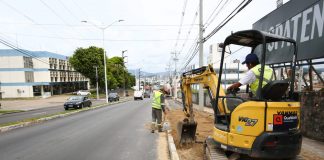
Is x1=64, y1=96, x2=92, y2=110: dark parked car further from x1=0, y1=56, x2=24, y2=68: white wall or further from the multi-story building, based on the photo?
x1=0, y1=56, x2=24, y2=68: white wall

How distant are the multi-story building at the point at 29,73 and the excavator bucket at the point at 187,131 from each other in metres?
58.9

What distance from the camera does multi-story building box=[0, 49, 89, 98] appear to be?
65.7 m

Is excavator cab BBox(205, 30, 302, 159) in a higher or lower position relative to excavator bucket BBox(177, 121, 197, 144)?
higher

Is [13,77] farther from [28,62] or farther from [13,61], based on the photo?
[28,62]

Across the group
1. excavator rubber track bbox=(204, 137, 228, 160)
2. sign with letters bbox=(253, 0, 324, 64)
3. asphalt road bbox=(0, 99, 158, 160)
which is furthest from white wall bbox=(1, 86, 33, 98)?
excavator rubber track bbox=(204, 137, 228, 160)

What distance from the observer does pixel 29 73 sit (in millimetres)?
67812

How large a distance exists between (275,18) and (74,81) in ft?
284

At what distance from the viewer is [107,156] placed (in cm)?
764

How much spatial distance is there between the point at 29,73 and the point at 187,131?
2648 inches

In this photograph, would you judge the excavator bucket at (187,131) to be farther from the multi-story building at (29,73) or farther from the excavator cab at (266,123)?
the multi-story building at (29,73)

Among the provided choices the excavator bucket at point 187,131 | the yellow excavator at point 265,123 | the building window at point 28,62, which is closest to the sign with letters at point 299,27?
the yellow excavator at point 265,123

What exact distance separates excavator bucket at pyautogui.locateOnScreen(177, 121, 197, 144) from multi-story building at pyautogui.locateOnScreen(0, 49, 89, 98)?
5887cm

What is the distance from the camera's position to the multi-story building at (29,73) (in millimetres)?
65688

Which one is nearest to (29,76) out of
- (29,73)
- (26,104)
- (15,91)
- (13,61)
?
(29,73)
